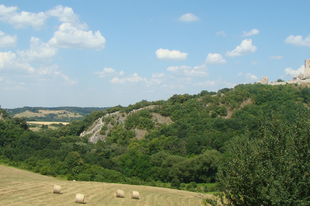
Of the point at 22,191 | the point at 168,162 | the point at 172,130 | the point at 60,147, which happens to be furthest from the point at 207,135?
the point at 22,191

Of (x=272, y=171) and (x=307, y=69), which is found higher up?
(x=307, y=69)

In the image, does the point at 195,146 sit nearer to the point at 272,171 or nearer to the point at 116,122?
the point at 116,122

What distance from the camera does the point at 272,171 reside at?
13633 mm

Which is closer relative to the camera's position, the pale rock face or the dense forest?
the dense forest

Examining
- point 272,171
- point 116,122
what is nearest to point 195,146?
point 116,122

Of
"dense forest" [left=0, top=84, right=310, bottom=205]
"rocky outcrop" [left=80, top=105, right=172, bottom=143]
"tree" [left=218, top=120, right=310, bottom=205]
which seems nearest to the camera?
"tree" [left=218, top=120, right=310, bottom=205]

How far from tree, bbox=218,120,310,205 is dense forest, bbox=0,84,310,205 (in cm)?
5

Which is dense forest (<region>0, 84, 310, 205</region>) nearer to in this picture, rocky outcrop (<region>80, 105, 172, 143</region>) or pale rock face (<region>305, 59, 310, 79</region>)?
rocky outcrop (<region>80, 105, 172, 143</region>)

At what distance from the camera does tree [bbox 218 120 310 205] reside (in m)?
12.9

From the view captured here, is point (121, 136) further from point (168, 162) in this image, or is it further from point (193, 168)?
point (193, 168)

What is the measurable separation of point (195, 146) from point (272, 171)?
59.1 metres

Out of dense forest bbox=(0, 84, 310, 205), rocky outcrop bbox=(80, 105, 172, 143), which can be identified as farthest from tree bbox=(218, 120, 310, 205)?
rocky outcrop bbox=(80, 105, 172, 143)

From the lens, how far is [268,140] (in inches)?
608

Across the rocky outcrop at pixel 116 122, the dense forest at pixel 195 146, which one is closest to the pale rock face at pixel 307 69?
the dense forest at pixel 195 146
